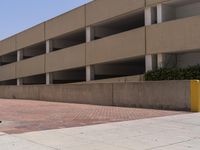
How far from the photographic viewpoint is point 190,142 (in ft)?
32.3

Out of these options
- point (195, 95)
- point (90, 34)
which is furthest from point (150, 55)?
point (195, 95)

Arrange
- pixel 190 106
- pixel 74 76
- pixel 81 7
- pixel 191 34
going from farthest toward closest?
pixel 74 76, pixel 81 7, pixel 191 34, pixel 190 106

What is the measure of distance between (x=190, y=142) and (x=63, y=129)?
13.0ft

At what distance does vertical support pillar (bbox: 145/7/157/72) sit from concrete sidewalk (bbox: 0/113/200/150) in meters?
14.9

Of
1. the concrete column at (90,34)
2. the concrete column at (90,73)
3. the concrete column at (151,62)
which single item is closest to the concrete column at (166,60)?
the concrete column at (151,62)

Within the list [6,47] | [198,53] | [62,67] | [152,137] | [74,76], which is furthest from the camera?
[6,47]

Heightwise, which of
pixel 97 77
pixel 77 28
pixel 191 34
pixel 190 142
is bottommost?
pixel 190 142

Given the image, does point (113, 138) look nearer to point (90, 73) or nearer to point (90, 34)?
point (90, 73)

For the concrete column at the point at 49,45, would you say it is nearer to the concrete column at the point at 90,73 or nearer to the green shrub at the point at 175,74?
the concrete column at the point at 90,73

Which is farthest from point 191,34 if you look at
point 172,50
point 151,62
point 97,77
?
point 97,77

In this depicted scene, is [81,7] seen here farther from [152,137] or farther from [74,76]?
[152,137]

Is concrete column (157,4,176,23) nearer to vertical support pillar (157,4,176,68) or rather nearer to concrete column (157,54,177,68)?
vertical support pillar (157,4,176,68)

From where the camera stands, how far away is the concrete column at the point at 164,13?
2753 cm

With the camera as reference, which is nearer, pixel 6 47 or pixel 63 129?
pixel 63 129
